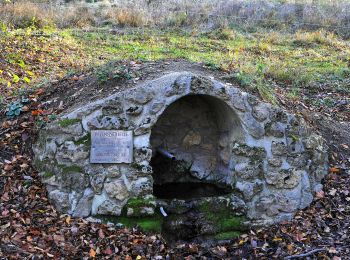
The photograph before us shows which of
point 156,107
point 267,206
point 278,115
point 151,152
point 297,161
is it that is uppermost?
point 156,107

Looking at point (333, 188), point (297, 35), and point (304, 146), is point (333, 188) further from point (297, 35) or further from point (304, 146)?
point (297, 35)

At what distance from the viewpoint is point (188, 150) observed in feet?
21.0

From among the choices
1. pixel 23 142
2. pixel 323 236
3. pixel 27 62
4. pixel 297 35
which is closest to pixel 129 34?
pixel 27 62

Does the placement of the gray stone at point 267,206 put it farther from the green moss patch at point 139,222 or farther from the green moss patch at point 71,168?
the green moss patch at point 71,168

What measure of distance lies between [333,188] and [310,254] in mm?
1267

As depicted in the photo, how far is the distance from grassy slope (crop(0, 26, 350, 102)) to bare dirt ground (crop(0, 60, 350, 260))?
2.28 m

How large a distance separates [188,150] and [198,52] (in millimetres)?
5362

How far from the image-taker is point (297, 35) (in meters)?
13.7

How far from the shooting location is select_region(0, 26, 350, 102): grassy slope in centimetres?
938

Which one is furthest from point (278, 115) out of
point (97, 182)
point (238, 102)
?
point (97, 182)

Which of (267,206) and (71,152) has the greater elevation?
(71,152)

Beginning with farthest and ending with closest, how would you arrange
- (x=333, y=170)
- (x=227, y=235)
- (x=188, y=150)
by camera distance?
(x=188, y=150)
(x=333, y=170)
(x=227, y=235)

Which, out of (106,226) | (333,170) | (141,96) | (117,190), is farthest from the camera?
(333,170)

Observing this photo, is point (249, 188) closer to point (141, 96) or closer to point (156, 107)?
point (156, 107)
